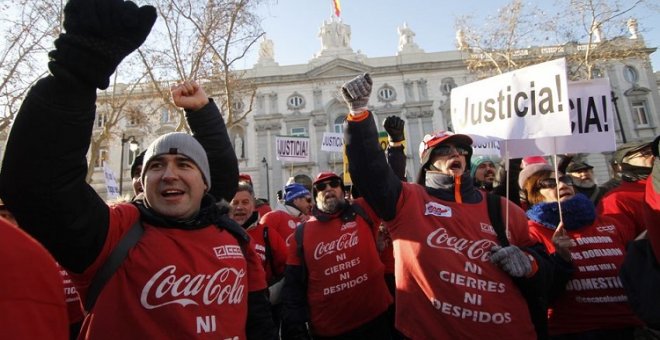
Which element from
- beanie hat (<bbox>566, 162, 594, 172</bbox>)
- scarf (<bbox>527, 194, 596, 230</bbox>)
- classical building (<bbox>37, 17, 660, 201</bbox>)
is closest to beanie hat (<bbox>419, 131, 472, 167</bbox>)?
scarf (<bbox>527, 194, 596, 230</bbox>)

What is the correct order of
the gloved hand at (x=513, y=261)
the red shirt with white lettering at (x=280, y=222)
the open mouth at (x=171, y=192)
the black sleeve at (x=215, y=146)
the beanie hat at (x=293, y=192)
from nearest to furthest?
the open mouth at (x=171, y=192) < the gloved hand at (x=513, y=261) < the black sleeve at (x=215, y=146) < the red shirt with white lettering at (x=280, y=222) < the beanie hat at (x=293, y=192)

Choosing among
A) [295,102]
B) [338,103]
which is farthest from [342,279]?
[295,102]

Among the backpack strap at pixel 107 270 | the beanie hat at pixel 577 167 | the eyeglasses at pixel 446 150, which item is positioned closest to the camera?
the backpack strap at pixel 107 270

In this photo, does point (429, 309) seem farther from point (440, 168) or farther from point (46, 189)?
point (46, 189)

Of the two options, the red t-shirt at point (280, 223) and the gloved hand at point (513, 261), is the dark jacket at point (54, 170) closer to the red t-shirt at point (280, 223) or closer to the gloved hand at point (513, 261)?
the gloved hand at point (513, 261)

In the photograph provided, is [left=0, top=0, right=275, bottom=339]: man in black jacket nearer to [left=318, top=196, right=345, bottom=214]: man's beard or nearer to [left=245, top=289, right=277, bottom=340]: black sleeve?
[left=245, top=289, right=277, bottom=340]: black sleeve

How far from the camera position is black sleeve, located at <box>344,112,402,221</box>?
2434mm

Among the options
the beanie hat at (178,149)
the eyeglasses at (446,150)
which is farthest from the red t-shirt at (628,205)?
the beanie hat at (178,149)

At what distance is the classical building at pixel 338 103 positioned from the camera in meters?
29.0

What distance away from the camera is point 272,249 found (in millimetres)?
4258

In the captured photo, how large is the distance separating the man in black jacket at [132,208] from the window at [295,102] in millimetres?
28723

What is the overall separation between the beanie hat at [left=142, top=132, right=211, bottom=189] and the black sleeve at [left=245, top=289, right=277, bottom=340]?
0.73m

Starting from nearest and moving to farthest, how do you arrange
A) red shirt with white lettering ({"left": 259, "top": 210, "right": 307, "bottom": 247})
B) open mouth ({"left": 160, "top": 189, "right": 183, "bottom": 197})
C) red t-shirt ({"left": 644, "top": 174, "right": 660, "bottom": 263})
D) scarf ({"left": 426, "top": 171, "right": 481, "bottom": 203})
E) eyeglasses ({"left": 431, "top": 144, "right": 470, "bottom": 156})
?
open mouth ({"left": 160, "top": 189, "right": 183, "bottom": 197}), red t-shirt ({"left": 644, "top": 174, "right": 660, "bottom": 263}), scarf ({"left": 426, "top": 171, "right": 481, "bottom": 203}), eyeglasses ({"left": 431, "top": 144, "right": 470, "bottom": 156}), red shirt with white lettering ({"left": 259, "top": 210, "right": 307, "bottom": 247})

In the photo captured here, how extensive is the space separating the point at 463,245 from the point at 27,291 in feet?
7.39
